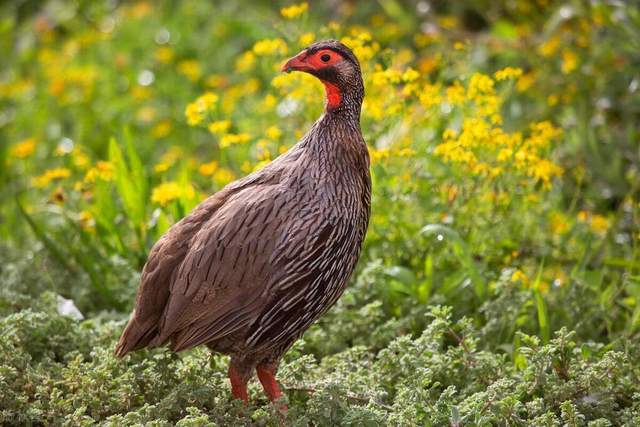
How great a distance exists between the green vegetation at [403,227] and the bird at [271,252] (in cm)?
21

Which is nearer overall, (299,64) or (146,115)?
(299,64)

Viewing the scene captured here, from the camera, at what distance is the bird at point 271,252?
3.96m

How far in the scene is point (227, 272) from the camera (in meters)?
3.99

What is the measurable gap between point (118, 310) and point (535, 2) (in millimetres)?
4166

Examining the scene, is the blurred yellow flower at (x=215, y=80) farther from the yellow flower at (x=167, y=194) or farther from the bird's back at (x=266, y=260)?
the bird's back at (x=266, y=260)

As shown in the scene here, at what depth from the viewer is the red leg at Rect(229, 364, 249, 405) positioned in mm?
4117

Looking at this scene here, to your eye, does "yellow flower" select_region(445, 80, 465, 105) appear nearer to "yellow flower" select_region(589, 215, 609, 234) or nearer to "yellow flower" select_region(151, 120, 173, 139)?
"yellow flower" select_region(589, 215, 609, 234)

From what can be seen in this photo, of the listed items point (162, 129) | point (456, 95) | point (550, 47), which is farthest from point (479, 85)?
point (162, 129)

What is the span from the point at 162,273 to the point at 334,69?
3.39ft

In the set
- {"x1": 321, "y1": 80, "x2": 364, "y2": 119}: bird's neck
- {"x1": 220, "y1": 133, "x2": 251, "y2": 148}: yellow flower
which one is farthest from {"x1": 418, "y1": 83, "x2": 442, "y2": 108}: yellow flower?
{"x1": 321, "y1": 80, "x2": 364, "y2": 119}: bird's neck

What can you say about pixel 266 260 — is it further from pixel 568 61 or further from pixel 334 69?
pixel 568 61

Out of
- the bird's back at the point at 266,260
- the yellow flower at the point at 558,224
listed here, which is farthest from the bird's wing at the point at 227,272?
the yellow flower at the point at 558,224

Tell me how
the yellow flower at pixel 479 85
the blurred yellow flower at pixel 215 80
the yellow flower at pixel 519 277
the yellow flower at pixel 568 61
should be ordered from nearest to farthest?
the yellow flower at pixel 519 277 → the yellow flower at pixel 479 85 → the yellow flower at pixel 568 61 → the blurred yellow flower at pixel 215 80

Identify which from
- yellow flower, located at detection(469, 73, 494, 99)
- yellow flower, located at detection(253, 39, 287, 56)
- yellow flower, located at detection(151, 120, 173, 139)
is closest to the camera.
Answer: yellow flower, located at detection(469, 73, 494, 99)
